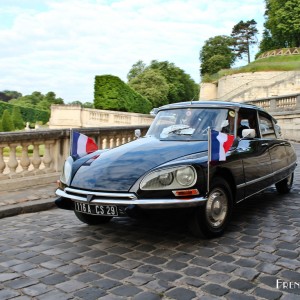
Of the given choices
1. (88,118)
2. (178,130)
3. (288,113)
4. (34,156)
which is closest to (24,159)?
(34,156)

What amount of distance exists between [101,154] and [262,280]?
2505 mm

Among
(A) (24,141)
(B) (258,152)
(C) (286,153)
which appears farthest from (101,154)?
(C) (286,153)

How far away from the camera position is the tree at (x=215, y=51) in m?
82.6

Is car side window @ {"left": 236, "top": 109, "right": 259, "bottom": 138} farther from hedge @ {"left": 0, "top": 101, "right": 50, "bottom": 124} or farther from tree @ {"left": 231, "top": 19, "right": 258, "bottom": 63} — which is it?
tree @ {"left": 231, "top": 19, "right": 258, "bottom": 63}

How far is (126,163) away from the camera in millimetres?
4410

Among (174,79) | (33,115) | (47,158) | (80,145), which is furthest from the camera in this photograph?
(174,79)

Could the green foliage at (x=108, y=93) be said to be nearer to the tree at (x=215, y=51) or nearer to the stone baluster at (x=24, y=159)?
the stone baluster at (x=24, y=159)

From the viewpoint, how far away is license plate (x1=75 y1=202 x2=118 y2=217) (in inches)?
159

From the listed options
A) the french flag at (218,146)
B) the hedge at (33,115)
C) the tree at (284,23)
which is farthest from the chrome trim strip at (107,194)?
the tree at (284,23)

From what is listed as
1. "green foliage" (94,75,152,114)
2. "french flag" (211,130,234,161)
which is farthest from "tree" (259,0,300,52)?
"french flag" (211,130,234,161)

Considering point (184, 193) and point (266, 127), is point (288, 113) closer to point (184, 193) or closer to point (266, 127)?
point (266, 127)

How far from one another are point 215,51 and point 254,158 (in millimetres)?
83871

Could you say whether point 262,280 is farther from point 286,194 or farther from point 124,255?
point 286,194

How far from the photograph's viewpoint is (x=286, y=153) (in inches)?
269
